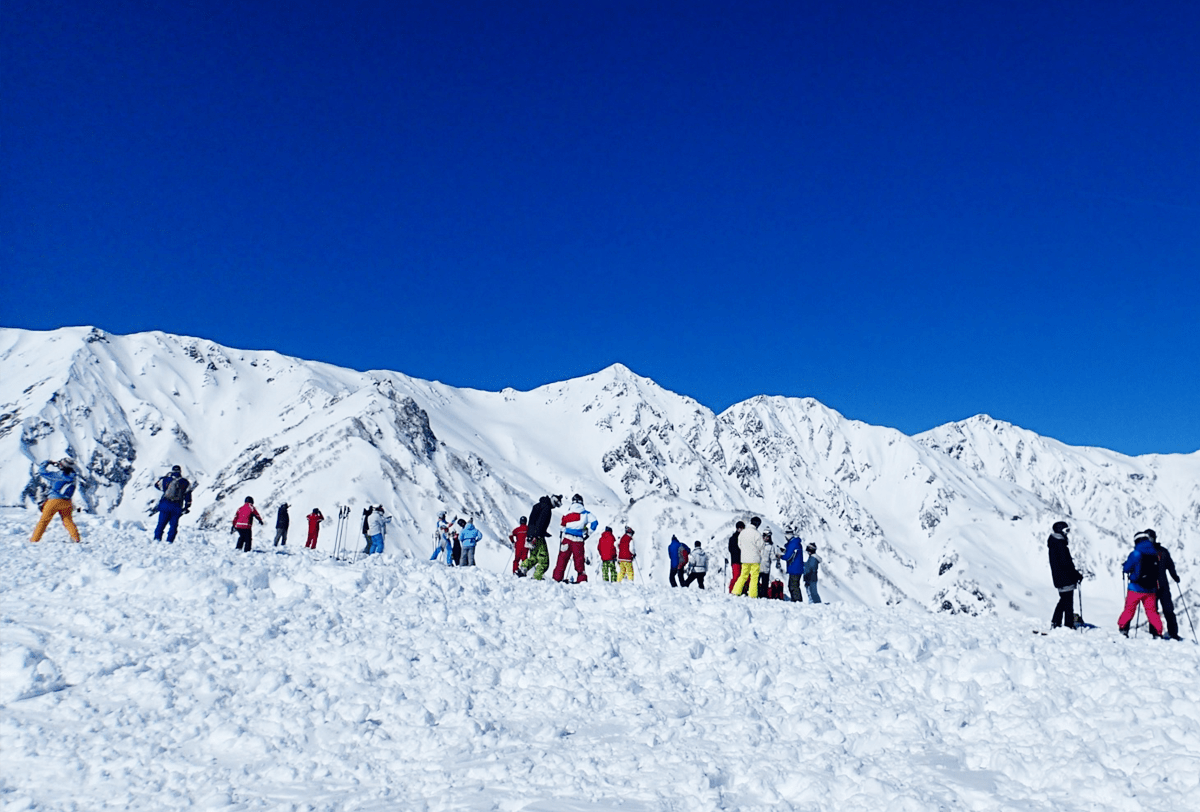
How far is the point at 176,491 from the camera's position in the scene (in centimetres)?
1877

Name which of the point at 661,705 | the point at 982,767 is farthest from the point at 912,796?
the point at 661,705

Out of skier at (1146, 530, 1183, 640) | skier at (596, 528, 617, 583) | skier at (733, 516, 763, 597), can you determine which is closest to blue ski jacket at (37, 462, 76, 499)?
skier at (596, 528, 617, 583)

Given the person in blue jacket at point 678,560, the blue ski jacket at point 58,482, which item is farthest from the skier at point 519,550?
the blue ski jacket at point 58,482

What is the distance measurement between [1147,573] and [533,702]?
12.0 meters

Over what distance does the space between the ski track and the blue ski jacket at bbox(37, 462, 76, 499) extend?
3.15m

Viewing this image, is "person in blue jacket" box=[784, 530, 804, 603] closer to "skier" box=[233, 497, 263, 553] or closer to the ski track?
the ski track

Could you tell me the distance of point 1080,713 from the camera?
9625 mm

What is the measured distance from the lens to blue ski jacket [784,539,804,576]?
20.0 meters

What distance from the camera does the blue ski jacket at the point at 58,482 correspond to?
54.6 feet

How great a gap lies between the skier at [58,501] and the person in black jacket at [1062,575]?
20.6 metres

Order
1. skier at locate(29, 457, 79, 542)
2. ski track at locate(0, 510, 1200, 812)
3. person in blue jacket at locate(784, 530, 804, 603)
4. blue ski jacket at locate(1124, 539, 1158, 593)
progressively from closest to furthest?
ski track at locate(0, 510, 1200, 812)
blue ski jacket at locate(1124, 539, 1158, 593)
skier at locate(29, 457, 79, 542)
person in blue jacket at locate(784, 530, 804, 603)

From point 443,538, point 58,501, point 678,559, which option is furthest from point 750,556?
point 58,501

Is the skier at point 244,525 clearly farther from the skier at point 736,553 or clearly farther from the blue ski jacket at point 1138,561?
the blue ski jacket at point 1138,561

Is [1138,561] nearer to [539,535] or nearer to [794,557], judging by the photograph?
[794,557]
